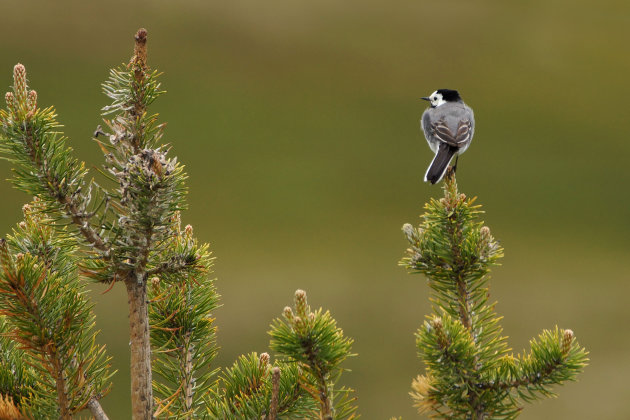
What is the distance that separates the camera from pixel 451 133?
13.0ft

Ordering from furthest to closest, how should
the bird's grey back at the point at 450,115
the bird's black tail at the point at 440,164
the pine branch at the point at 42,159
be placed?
the bird's grey back at the point at 450,115, the bird's black tail at the point at 440,164, the pine branch at the point at 42,159

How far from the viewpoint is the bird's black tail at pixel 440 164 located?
9.99 ft

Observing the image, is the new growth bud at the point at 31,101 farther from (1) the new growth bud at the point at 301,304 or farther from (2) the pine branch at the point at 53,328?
(1) the new growth bud at the point at 301,304

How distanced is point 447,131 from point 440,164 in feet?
2.19

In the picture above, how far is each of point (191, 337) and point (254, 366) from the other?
0.18 m

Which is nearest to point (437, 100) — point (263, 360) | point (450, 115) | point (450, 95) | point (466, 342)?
point (450, 95)

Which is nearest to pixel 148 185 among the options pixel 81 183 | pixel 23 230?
pixel 81 183

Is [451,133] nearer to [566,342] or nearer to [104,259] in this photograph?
[566,342]

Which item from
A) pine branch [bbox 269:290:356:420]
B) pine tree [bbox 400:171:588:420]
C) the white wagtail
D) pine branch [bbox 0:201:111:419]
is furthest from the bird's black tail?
pine branch [bbox 0:201:111:419]

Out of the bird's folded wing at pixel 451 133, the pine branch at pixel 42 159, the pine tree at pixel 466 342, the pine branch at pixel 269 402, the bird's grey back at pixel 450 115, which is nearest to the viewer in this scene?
the pine branch at pixel 42 159

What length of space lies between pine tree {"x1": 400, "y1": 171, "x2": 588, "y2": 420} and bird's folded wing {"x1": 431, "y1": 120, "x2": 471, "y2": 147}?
2.23 m

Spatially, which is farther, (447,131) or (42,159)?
(447,131)

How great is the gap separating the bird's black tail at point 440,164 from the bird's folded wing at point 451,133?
6cm

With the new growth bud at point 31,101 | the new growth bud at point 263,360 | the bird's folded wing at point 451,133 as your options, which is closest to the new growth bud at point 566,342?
the new growth bud at point 263,360
